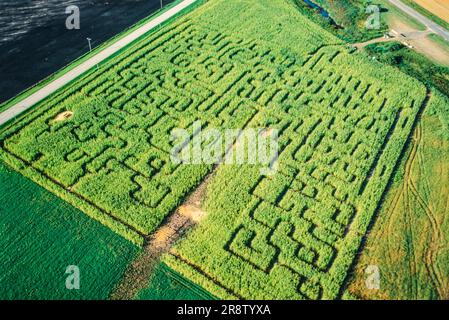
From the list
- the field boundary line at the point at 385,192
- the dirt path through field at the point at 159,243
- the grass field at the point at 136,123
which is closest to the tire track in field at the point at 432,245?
the field boundary line at the point at 385,192

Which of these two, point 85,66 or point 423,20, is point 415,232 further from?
point 423,20

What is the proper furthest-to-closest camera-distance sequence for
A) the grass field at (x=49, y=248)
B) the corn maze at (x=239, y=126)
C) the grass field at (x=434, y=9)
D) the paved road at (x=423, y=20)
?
the grass field at (x=434, y=9) → the paved road at (x=423, y=20) → the corn maze at (x=239, y=126) → the grass field at (x=49, y=248)

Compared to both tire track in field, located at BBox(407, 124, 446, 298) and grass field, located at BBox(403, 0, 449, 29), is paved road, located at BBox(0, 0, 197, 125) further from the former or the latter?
tire track in field, located at BBox(407, 124, 446, 298)

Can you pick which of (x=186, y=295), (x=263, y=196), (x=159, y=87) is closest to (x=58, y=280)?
(x=186, y=295)

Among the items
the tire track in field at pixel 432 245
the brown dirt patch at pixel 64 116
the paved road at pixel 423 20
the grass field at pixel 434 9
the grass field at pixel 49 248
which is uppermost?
the grass field at pixel 434 9

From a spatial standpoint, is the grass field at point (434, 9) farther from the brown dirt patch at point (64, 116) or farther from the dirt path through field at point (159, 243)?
the brown dirt patch at point (64, 116)

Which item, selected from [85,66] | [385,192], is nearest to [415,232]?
[385,192]
